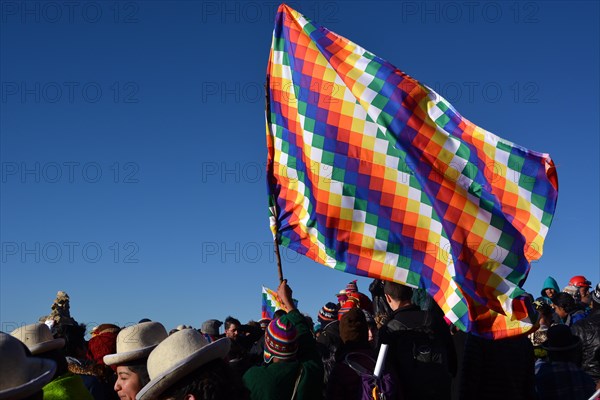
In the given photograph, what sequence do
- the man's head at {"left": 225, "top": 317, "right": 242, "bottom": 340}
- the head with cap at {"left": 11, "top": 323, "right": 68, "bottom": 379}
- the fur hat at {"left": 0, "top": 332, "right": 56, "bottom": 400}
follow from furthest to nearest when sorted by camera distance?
the man's head at {"left": 225, "top": 317, "right": 242, "bottom": 340} < the head with cap at {"left": 11, "top": 323, "right": 68, "bottom": 379} < the fur hat at {"left": 0, "top": 332, "right": 56, "bottom": 400}

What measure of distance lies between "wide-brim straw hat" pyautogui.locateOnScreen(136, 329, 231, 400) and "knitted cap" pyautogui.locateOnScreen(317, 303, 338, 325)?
7549 millimetres

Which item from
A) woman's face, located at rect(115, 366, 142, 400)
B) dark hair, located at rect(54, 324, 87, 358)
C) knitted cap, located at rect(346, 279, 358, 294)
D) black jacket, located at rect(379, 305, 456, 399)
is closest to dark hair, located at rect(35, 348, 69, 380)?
woman's face, located at rect(115, 366, 142, 400)

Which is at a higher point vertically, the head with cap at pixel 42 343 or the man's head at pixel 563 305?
the man's head at pixel 563 305

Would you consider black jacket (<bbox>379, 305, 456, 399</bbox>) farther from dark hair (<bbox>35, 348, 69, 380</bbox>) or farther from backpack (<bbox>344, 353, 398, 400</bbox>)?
dark hair (<bbox>35, 348, 69, 380</bbox>)

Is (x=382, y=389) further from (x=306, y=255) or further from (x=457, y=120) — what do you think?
(x=457, y=120)

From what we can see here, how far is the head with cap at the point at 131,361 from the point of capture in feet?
16.5

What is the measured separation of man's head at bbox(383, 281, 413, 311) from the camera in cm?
718

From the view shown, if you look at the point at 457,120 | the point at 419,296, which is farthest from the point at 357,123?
the point at 419,296

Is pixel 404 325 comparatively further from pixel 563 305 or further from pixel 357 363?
pixel 563 305

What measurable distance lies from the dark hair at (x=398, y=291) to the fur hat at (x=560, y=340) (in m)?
1.46

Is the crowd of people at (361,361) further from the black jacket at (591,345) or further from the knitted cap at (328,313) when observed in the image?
the knitted cap at (328,313)

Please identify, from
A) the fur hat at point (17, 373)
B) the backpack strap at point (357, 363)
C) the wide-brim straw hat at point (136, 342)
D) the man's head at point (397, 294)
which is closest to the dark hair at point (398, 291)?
the man's head at point (397, 294)

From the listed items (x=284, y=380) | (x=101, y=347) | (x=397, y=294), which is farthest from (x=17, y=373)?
(x=397, y=294)

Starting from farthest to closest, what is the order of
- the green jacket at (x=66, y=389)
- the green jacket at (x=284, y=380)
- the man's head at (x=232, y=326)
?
1. the man's head at (x=232, y=326)
2. the green jacket at (x=284, y=380)
3. the green jacket at (x=66, y=389)
